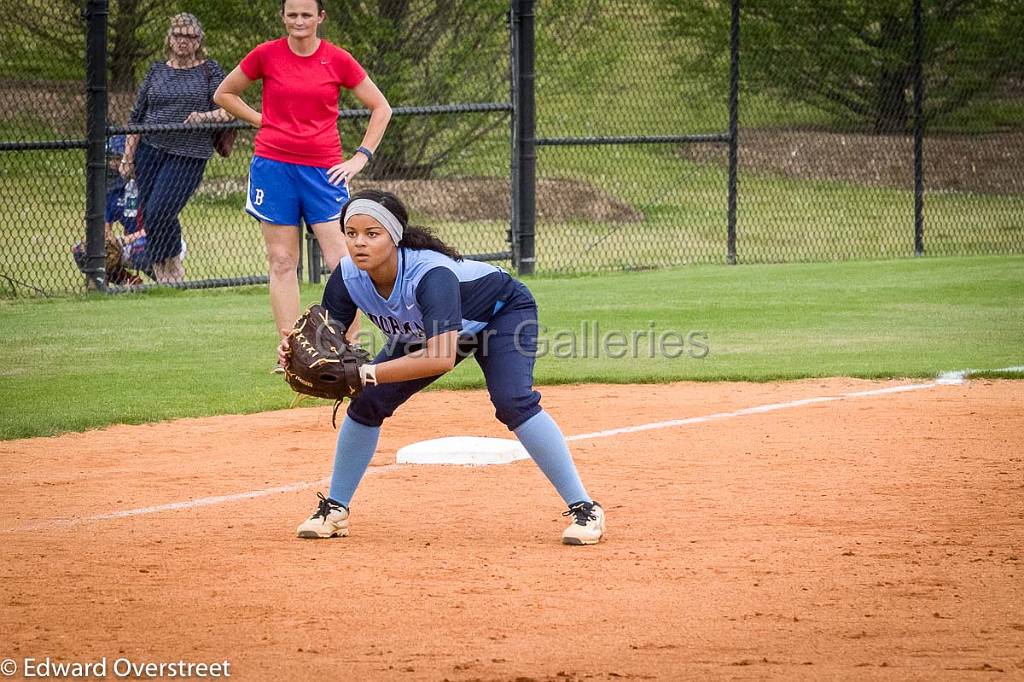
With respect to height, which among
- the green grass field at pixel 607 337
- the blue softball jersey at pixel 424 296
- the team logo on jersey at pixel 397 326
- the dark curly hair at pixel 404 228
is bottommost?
the green grass field at pixel 607 337

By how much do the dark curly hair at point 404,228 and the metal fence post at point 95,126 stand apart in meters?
7.34

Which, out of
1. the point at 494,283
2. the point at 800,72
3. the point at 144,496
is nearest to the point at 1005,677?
the point at 494,283

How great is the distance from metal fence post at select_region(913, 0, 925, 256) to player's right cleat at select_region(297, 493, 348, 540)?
1150 cm

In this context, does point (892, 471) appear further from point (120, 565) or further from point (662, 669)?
point (120, 565)

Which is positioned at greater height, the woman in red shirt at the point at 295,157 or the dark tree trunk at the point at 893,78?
the dark tree trunk at the point at 893,78

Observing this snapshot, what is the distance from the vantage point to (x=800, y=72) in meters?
16.2

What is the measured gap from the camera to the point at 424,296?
4.79 m

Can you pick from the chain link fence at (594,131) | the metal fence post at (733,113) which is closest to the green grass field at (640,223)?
the chain link fence at (594,131)

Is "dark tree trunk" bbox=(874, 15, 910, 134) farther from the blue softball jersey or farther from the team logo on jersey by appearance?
the team logo on jersey

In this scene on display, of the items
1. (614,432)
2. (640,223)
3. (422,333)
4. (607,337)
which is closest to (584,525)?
(422,333)

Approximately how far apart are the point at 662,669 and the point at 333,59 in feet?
17.3

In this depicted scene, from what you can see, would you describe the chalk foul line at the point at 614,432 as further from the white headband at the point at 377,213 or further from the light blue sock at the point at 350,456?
the white headband at the point at 377,213

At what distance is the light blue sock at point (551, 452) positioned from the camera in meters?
4.95

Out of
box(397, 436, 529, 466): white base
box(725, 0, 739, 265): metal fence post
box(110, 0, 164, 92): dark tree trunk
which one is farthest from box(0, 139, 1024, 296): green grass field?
box(397, 436, 529, 466): white base
